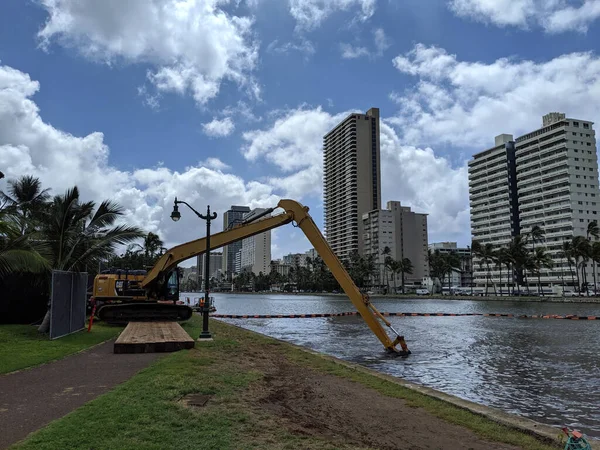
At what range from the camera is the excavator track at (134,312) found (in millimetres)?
23703

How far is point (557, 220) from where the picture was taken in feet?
477

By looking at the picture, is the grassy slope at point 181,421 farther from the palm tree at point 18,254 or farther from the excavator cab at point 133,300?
the excavator cab at point 133,300

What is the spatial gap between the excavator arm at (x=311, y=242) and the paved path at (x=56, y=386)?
8438 millimetres

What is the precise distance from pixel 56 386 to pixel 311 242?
13135 mm

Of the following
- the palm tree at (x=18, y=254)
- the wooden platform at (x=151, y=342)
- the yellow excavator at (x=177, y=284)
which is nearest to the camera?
the wooden platform at (x=151, y=342)

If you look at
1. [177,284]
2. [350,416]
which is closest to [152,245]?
[177,284]

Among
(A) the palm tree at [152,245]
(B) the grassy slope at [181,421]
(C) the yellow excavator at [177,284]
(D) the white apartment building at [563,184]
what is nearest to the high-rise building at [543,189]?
(D) the white apartment building at [563,184]

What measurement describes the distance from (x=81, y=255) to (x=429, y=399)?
15.5 metres

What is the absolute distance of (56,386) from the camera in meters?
9.09

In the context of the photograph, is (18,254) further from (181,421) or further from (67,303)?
(181,421)

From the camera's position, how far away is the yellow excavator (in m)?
18.9

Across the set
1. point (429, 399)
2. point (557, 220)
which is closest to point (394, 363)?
point (429, 399)

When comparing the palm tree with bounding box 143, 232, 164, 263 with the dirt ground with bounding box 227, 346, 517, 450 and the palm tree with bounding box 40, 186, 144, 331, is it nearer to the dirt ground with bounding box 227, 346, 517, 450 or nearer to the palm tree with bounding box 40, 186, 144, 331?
the palm tree with bounding box 40, 186, 144, 331

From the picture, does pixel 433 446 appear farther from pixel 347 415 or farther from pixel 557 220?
pixel 557 220
